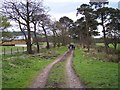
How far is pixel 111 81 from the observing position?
670 inches

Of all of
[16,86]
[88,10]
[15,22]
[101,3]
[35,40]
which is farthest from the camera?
[88,10]

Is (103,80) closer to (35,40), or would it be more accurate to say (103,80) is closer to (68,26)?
(35,40)

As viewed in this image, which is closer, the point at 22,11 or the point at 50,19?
the point at 22,11

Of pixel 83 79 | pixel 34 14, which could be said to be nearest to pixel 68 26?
pixel 34 14

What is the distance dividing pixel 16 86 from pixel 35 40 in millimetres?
44290

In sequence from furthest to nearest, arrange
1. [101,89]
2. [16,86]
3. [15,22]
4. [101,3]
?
1. [101,3]
2. [15,22]
3. [16,86]
4. [101,89]

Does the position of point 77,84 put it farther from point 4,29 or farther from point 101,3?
point 101,3

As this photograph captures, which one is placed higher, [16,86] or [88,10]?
[88,10]

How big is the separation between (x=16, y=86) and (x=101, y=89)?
15.2 ft

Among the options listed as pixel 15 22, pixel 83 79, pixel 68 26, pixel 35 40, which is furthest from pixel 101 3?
pixel 68 26

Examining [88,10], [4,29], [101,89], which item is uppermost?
[88,10]

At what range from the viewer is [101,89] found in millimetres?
14641

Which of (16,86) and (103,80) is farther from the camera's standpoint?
(103,80)

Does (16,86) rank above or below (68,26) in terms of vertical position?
below
